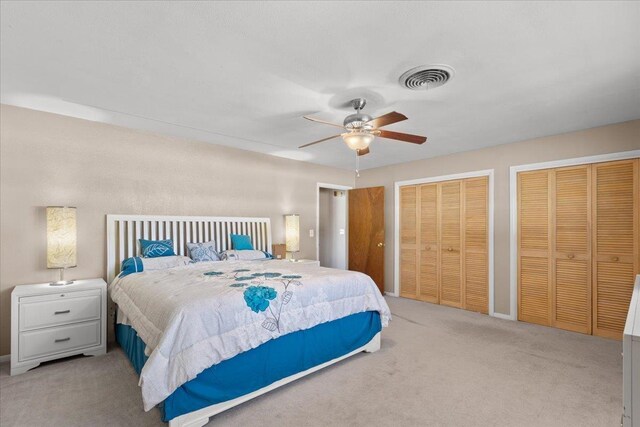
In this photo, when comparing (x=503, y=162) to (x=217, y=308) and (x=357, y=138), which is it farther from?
(x=217, y=308)

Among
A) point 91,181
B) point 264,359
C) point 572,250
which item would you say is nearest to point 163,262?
point 91,181

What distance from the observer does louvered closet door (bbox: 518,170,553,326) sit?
13.6 ft

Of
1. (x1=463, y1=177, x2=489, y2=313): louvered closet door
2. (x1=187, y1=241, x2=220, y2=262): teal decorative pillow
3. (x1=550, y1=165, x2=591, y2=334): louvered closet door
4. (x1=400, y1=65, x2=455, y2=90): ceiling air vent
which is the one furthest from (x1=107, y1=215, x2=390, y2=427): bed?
(x1=550, y1=165, x2=591, y2=334): louvered closet door

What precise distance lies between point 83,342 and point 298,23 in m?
3.57

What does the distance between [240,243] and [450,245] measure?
3.42 metres

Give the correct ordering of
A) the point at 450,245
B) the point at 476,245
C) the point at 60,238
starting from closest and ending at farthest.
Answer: the point at 60,238
the point at 476,245
the point at 450,245

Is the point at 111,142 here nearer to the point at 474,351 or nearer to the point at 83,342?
the point at 83,342

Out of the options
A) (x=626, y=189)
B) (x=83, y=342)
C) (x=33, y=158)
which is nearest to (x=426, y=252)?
(x=626, y=189)

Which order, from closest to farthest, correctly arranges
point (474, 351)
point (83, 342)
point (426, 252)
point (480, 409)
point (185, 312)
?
1. point (185, 312)
2. point (480, 409)
3. point (83, 342)
4. point (474, 351)
5. point (426, 252)

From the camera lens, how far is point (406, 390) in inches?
99.3

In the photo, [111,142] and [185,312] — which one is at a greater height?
[111,142]

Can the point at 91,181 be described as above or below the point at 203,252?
above

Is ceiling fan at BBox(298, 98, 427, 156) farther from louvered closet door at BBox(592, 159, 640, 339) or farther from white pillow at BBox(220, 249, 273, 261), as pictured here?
louvered closet door at BBox(592, 159, 640, 339)

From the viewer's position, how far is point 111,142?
3705 millimetres
